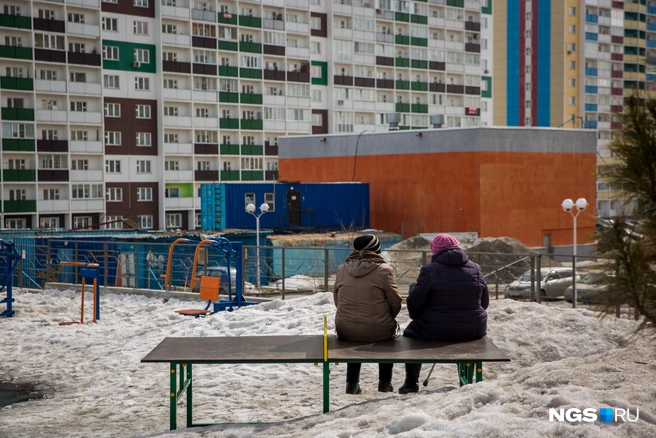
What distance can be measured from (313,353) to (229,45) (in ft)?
236

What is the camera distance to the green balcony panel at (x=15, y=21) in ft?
218

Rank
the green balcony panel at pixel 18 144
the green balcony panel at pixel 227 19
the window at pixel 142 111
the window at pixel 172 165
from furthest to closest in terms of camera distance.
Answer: the green balcony panel at pixel 227 19 → the window at pixel 172 165 → the window at pixel 142 111 → the green balcony panel at pixel 18 144

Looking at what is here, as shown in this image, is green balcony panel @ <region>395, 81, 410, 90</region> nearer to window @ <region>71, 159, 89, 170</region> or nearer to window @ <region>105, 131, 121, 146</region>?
window @ <region>105, 131, 121, 146</region>

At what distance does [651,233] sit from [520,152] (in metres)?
50.5

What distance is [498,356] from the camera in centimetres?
828

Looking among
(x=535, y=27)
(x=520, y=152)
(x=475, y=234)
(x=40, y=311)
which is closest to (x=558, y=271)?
(x=40, y=311)

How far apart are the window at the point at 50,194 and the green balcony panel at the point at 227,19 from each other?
20.2 m

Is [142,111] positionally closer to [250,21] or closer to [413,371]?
[250,21]

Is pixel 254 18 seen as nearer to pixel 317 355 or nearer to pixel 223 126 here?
pixel 223 126

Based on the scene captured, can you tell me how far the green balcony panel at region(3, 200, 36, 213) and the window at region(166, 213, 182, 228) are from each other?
11.2 meters

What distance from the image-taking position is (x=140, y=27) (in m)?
73.1

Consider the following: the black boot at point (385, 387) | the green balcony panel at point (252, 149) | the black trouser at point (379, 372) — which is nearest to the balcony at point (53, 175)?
the green balcony panel at point (252, 149)

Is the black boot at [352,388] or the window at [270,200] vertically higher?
the window at [270,200]

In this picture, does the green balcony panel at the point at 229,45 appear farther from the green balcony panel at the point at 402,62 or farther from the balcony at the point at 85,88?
the green balcony panel at the point at 402,62
